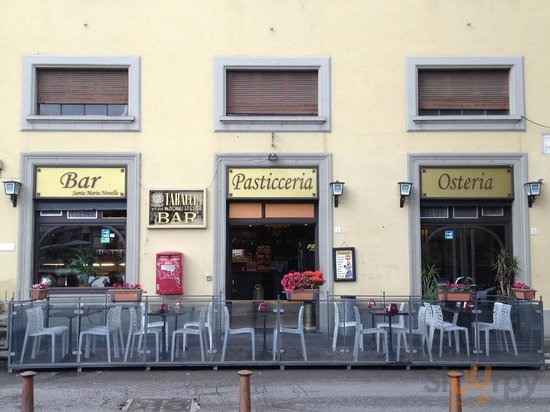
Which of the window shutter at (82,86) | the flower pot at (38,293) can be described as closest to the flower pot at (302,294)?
the flower pot at (38,293)

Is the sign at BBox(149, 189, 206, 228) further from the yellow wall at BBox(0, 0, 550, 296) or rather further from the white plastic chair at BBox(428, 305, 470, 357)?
the white plastic chair at BBox(428, 305, 470, 357)

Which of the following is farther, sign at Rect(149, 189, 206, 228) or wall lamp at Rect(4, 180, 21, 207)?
sign at Rect(149, 189, 206, 228)

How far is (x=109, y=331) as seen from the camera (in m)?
10.2

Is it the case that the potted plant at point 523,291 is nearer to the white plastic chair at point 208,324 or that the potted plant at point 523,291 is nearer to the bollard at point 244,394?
the white plastic chair at point 208,324

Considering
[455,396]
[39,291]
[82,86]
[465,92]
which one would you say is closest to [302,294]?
[39,291]

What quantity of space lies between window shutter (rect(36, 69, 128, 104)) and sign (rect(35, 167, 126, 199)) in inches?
59.5

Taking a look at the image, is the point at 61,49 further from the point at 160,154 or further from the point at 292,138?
the point at 292,138

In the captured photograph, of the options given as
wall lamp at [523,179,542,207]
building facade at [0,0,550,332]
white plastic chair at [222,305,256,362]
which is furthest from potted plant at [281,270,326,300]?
wall lamp at [523,179,542,207]

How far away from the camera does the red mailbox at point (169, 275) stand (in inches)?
500

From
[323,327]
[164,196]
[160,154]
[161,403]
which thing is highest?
[160,154]

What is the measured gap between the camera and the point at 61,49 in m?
13.2

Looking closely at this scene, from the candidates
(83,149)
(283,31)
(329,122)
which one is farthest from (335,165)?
(83,149)

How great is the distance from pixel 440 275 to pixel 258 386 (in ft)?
19.6

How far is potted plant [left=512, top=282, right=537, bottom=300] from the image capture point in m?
11.7
